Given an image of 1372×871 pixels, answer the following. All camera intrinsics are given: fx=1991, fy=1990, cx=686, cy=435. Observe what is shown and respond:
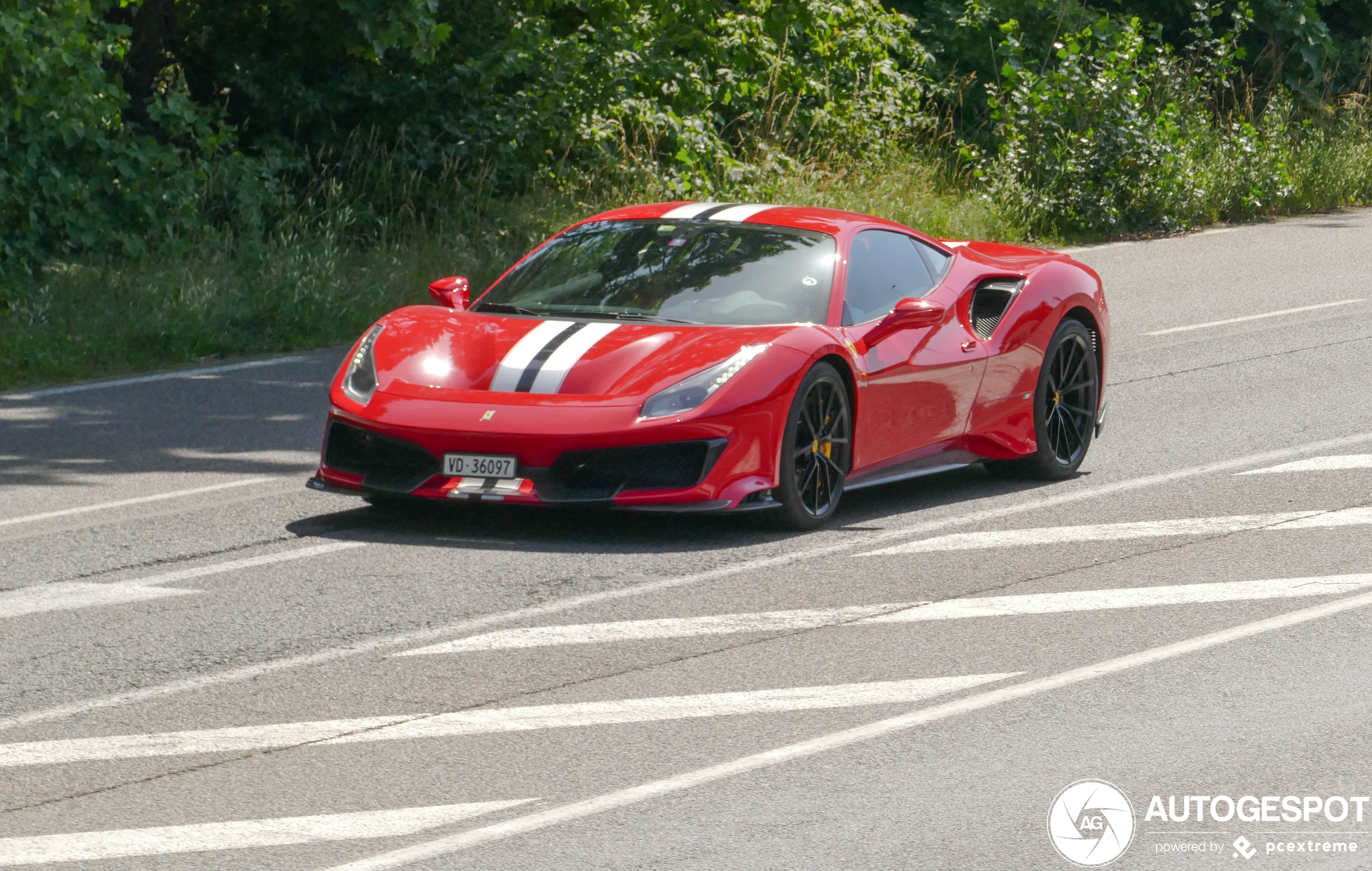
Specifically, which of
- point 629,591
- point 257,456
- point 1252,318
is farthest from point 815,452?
point 1252,318

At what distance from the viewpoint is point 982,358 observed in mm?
8773

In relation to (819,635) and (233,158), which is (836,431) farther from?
(233,158)

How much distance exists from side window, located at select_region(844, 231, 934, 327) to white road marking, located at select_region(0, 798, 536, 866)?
4.06m

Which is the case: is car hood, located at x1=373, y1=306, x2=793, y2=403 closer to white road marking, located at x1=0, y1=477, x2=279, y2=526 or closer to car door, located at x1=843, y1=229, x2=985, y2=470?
car door, located at x1=843, y1=229, x2=985, y2=470

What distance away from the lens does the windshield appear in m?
8.23

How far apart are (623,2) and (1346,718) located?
14.2 m

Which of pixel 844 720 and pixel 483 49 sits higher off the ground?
pixel 483 49

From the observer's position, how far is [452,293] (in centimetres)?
862

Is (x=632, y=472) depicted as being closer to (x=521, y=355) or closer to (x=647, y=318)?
(x=521, y=355)

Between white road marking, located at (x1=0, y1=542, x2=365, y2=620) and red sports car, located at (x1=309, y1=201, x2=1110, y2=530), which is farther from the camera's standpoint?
red sports car, located at (x1=309, y1=201, x2=1110, y2=530)

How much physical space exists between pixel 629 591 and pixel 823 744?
5.86 ft

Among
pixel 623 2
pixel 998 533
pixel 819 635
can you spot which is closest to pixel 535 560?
pixel 819 635

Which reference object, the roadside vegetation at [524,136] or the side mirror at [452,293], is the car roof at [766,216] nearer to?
the side mirror at [452,293]

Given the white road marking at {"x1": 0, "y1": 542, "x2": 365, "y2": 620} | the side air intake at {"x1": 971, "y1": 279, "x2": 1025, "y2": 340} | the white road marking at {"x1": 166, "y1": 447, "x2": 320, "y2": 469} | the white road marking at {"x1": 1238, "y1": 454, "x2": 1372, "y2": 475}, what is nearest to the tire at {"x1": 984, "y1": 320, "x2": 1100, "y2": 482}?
the side air intake at {"x1": 971, "y1": 279, "x2": 1025, "y2": 340}
